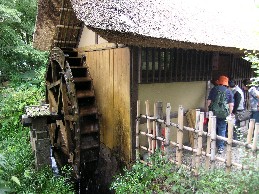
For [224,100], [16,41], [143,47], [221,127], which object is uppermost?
[16,41]

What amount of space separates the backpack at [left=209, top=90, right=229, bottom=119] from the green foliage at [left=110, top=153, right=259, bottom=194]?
197 cm

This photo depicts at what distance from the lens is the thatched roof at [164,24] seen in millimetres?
4363

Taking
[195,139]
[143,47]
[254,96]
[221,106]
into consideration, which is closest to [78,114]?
[143,47]

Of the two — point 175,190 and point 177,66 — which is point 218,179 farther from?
point 177,66

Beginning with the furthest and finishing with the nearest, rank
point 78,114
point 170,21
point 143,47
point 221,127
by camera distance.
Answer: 1. point 221,127
2. point 78,114
3. point 143,47
4. point 170,21

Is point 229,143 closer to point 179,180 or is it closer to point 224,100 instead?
point 179,180

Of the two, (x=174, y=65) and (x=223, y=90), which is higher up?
(x=174, y=65)

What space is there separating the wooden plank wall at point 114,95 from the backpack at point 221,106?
2117 mm

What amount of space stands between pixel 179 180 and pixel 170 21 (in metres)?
3.00

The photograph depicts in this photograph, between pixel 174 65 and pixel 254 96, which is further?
pixel 254 96

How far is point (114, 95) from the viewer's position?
5.90m

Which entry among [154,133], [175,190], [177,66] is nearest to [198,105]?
[177,66]

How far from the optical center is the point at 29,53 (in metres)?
12.0

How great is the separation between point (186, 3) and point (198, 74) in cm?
191
